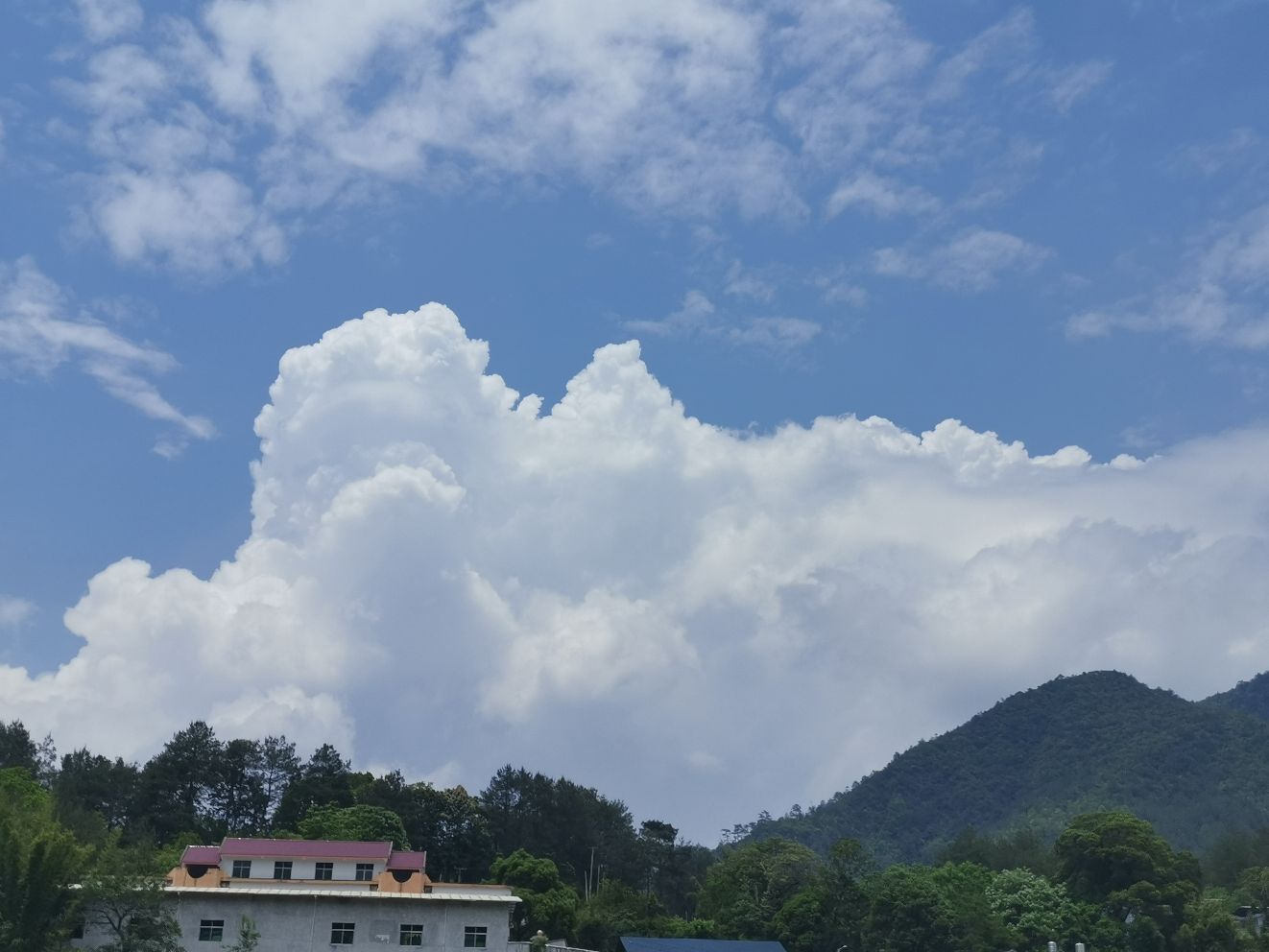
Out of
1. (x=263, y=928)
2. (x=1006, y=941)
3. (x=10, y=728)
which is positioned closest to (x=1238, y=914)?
(x=1006, y=941)

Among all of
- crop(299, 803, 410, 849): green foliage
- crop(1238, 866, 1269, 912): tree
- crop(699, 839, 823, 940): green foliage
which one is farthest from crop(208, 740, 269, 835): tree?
crop(1238, 866, 1269, 912): tree

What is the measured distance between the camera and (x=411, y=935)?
5184 centimetres

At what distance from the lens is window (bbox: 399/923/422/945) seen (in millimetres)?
51781

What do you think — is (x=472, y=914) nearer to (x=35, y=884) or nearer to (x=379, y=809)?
(x=35, y=884)

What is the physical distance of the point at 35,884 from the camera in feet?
156

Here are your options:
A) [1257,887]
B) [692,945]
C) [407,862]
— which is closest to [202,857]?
[407,862]

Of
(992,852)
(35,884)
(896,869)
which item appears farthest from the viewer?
(992,852)

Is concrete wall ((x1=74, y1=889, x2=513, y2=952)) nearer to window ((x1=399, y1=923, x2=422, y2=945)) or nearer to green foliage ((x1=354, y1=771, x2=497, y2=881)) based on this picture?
window ((x1=399, y1=923, x2=422, y2=945))

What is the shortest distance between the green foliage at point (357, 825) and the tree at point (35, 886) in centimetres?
3254

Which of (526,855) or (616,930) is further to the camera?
(526,855)

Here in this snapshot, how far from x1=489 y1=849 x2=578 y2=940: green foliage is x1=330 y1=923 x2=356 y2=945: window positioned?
2001 centimetres

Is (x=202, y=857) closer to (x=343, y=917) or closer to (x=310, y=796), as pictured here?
(x=343, y=917)

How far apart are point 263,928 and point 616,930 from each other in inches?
1170

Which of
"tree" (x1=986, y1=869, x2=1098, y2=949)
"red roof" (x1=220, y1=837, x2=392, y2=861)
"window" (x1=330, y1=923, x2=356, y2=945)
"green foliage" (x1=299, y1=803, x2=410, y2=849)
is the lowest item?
"window" (x1=330, y1=923, x2=356, y2=945)
